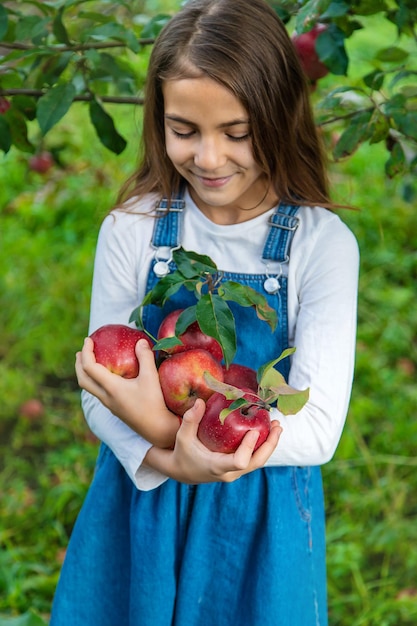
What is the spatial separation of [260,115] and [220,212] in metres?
0.23

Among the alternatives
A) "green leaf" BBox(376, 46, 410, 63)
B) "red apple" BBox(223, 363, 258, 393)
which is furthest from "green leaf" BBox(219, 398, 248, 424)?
"green leaf" BBox(376, 46, 410, 63)

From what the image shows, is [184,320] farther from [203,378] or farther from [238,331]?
Result: [238,331]

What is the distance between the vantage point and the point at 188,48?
4.17ft

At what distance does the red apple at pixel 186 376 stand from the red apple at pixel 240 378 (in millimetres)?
37

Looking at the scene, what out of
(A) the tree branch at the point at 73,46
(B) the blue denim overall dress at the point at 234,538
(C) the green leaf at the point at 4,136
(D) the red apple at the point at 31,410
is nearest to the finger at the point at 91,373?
(B) the blue denim overall dress at the point at 234,538

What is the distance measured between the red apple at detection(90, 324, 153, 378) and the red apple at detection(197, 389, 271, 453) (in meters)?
0.15

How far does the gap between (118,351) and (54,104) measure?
1.62ft

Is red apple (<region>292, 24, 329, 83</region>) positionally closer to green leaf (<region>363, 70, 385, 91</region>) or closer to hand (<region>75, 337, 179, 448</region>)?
green leaf (<region>363, 70, 385, 91</region>)

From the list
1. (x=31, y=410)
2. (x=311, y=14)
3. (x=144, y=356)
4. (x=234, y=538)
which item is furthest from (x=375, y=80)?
(x=31, y=410)

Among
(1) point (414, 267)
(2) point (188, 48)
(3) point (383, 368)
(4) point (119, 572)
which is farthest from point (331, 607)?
(1) point (414, 267)

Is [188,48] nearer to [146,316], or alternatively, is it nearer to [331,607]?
[146,316]

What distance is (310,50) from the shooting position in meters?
1.61

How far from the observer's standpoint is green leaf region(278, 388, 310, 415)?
3.49ft

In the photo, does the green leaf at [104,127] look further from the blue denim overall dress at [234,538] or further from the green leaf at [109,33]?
the blue denim overall dress at [234,538]
